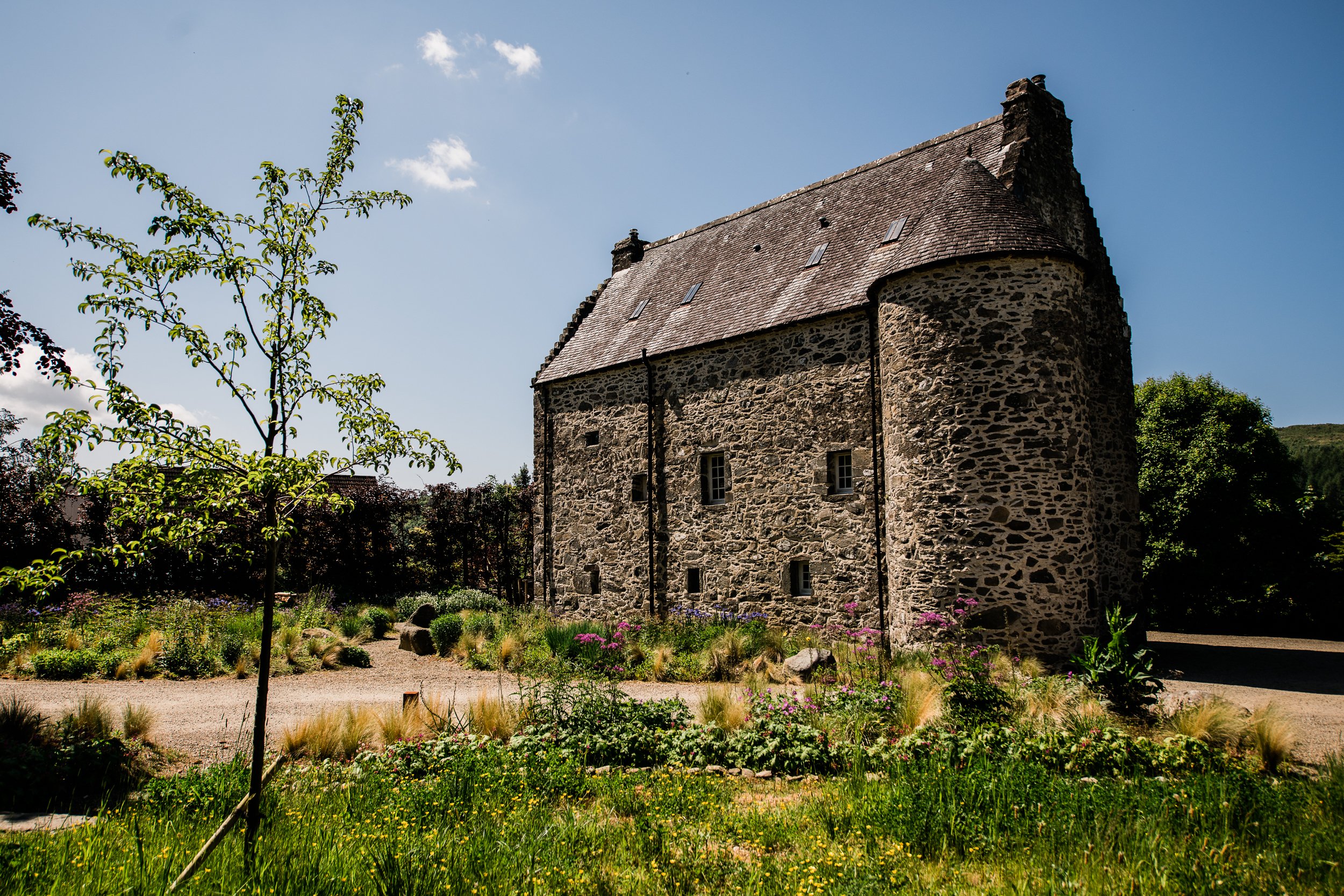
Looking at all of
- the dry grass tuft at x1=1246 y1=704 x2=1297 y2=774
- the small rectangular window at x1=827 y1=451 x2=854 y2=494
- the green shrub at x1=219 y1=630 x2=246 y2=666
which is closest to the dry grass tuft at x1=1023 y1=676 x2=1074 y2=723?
the dry grass tuft at x1=1246 y1=704 x2=1297 y2=774

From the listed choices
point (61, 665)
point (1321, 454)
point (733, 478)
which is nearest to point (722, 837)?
point (733, 478)

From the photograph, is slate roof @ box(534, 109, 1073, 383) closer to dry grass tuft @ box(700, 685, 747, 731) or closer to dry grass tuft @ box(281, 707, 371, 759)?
dry grass tuft @ box(700, 685, 747, 731)

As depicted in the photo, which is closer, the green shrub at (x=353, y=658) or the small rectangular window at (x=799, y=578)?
the green shrub at (x=353, y=658)

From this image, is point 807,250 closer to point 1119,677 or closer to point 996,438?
point 996,438

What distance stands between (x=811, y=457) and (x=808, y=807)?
350 inches

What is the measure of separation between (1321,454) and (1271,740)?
4368cm

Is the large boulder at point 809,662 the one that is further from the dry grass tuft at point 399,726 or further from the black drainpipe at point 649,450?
the dry grass tuft at point 399,726

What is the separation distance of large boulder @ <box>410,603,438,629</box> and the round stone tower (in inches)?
394

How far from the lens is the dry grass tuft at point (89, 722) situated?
6.86 metres

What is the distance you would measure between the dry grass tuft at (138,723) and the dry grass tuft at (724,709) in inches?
227

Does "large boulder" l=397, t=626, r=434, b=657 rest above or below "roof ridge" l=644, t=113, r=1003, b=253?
below

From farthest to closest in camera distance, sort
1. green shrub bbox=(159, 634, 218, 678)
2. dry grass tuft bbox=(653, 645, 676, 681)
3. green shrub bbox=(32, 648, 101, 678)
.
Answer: green shrub bbox=(159, 634, 218, 678) → dry grass tuft bbox=(653, 645, 676, 681) → green shrub bbox=(32, 648, 101, 678)

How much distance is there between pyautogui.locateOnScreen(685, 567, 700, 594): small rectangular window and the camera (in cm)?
1529

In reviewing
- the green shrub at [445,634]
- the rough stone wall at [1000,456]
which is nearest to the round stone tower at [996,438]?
the rough stone wall at [1000,456]
